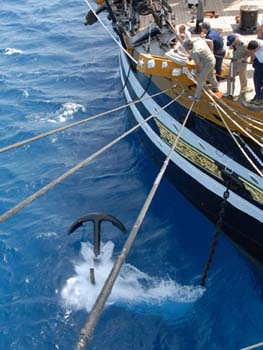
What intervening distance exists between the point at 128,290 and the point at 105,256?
129cm

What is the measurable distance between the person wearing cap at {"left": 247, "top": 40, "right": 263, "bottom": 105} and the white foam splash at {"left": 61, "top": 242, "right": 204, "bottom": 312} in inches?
197

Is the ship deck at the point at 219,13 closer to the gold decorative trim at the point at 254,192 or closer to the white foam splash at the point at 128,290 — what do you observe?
the gold decorative trim at the point at 254,192

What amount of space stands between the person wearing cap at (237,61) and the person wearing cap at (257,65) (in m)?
0.24

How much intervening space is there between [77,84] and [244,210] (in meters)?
12.8

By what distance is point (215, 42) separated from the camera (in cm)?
1109

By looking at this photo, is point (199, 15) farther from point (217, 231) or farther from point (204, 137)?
point (217, 231)

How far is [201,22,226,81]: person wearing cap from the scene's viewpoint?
435 inches

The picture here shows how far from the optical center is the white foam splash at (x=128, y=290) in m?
11.5

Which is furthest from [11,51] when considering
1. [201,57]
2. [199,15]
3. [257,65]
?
[257,65]

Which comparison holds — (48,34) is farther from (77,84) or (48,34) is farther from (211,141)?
(211,141)

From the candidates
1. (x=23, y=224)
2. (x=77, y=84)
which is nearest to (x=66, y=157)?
(x=23, y=224)

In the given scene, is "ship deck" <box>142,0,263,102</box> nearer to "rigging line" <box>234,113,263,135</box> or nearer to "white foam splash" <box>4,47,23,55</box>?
"rigging line" <box>234,113,263,135</box>

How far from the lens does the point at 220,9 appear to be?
15906mm

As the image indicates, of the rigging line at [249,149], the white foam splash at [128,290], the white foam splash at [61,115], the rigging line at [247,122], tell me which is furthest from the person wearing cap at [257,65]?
the white foam splash at [61,115]
